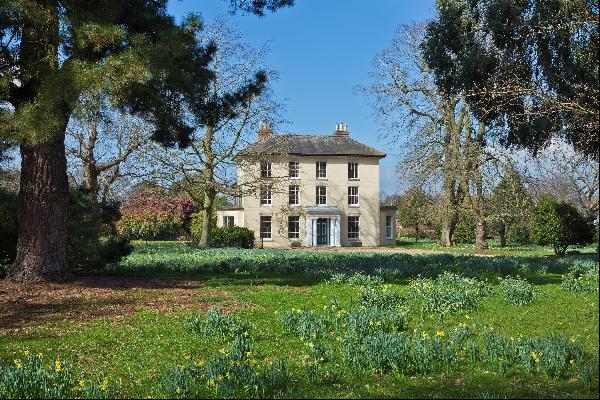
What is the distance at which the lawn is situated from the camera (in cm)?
436

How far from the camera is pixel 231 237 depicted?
121 feet

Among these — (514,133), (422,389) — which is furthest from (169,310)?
(514,133)

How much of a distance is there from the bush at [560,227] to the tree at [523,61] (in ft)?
36.8

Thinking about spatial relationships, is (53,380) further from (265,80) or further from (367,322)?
(265,80)

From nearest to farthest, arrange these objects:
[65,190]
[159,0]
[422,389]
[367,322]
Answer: [422,389]
[367,322]
[65,190]
[159,0]

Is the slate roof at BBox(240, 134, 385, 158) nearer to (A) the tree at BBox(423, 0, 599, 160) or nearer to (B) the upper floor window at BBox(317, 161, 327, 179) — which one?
(B) the upper floor window at BBox(317, 161, 327, 179)

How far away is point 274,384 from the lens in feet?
14.1

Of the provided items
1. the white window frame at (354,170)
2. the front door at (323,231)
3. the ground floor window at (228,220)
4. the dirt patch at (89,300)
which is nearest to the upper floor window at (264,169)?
the front door at (323,231)

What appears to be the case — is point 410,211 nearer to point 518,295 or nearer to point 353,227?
point 353,227

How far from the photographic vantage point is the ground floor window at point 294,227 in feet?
145

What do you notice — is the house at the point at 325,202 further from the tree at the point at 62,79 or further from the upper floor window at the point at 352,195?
the tree at the point at 62,79

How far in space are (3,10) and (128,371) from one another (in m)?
7.49

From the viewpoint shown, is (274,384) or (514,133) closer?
(274,384)

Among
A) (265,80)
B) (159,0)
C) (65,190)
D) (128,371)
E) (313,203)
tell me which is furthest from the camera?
(313,203)
